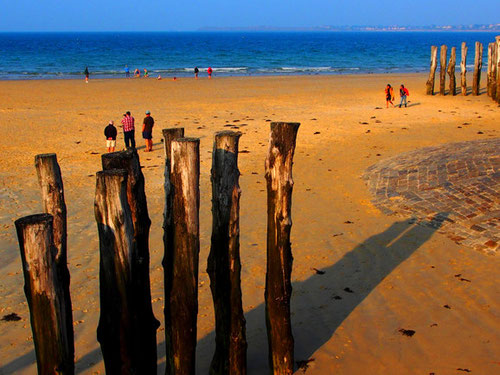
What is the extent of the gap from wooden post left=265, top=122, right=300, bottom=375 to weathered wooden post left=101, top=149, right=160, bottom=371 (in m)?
1.31

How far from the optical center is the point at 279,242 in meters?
5.91

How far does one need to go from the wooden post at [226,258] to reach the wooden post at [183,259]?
26 centimetres

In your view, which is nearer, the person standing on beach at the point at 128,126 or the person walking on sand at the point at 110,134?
the person walking on sand at the point at 110,134

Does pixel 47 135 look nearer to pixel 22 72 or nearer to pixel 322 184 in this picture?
pixel 322 184

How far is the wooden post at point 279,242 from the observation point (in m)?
5.82

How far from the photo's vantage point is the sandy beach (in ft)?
22.2

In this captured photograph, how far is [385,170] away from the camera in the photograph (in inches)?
590

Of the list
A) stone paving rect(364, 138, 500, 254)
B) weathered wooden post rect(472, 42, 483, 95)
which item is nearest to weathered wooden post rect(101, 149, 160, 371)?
stone paving rect(364, 138, 500, 254)

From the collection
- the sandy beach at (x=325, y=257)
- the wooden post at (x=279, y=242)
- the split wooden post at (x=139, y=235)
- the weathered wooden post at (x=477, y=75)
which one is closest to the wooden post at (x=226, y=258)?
the wooden post at (x=279, y=242)

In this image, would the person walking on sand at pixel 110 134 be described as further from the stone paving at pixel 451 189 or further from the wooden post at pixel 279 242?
the wooden post at pixel 279 242

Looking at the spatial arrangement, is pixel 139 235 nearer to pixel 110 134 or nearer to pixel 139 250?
pixel 139 250

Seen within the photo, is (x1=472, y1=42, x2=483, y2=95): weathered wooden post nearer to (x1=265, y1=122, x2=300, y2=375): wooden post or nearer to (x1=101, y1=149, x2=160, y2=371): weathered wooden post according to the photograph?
(x1=265, y1=122, x2=300, y2=375): wooden post

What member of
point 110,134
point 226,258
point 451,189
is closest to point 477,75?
point 451,189

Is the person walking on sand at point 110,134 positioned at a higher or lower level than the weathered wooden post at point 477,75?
lower
